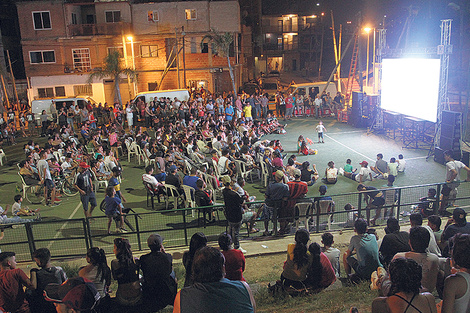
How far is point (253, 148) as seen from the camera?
15.2m

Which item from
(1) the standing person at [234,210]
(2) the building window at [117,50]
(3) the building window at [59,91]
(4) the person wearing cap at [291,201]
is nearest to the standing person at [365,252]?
(1) the standing person at [234,210]

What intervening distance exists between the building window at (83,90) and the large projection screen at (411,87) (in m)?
22.7

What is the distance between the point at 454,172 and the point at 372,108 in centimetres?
1168

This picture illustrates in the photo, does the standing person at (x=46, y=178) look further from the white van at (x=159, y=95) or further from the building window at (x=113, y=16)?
the building window at (x=113, y=16)

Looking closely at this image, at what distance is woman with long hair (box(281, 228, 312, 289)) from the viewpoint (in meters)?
5.11

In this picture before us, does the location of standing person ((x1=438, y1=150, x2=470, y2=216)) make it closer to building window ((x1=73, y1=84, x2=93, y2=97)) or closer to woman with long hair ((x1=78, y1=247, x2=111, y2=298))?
woman with long hair ((x1=78, y1=247, x2=111, y2=298))

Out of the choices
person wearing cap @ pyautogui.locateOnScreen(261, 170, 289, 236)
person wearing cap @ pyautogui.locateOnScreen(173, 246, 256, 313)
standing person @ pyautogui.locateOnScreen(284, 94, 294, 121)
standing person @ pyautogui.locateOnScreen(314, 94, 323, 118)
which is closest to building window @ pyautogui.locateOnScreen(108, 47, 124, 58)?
standing person @ pyautogui.locateOnScreen(284, 94, 294, 121)

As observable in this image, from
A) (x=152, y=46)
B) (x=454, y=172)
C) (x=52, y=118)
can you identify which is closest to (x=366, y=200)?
(x=454, y=172)

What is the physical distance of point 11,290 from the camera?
4.91 m

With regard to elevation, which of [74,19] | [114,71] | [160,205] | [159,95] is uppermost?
[74,19]

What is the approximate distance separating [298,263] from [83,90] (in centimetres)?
3096

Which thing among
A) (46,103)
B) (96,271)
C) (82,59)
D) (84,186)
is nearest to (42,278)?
(96,271)

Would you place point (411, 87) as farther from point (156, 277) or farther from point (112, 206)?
point (156, 277)

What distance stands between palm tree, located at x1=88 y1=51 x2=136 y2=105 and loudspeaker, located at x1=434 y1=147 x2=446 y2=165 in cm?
2284
